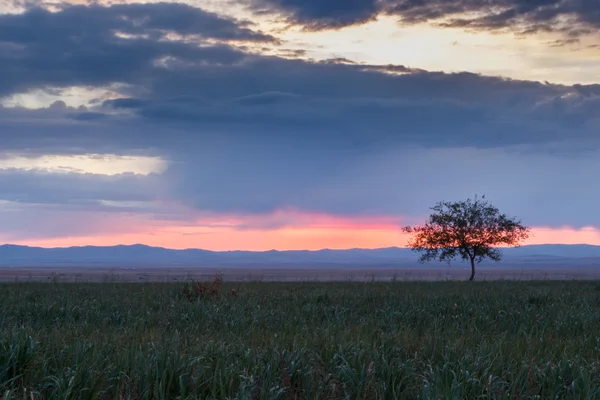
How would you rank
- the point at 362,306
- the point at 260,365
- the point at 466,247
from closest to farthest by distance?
the point at 260,365
the point at 362,306
the point at 466,247

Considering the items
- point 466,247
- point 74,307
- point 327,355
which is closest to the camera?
point 327,355

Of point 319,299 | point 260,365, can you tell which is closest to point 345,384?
point 260,365

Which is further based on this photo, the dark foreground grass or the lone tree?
the lone tree

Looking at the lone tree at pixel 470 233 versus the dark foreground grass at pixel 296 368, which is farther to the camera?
the lone tree at pixel 470 233

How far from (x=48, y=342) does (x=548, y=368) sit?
8271mm

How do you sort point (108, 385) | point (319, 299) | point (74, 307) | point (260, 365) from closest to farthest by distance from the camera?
point (108, 385), point (260, 365), point (74, 307), point (319, 299)

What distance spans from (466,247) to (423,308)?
52.5 meters

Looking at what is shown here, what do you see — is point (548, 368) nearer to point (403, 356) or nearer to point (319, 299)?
point (403, 356)

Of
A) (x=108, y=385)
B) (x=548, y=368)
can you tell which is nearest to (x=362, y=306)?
(x=548, y=368)

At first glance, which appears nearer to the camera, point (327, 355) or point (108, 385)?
point (108, 385)

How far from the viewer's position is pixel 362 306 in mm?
21500

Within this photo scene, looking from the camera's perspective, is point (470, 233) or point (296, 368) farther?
point (470, 233)

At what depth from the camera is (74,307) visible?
19.2 meters

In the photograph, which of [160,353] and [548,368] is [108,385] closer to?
[160,353]
